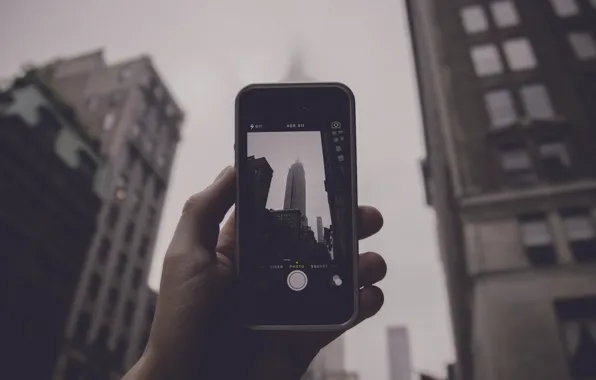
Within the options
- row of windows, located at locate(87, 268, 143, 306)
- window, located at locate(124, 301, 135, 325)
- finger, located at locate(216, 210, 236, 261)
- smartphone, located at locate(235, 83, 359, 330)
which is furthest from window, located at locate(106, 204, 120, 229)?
smartphone, located at locate(235, 83, 359, 330)

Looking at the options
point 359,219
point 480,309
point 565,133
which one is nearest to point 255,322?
point 359,219

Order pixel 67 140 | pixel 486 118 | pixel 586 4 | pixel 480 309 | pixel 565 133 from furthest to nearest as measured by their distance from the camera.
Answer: pixel 67 140 → pixel 486 118 → pixel 586 4 → pixel 565 133 → pixel 480 309

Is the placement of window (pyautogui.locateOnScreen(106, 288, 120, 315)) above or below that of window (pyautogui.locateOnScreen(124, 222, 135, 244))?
below

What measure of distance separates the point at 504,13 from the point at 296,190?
60.2 feet

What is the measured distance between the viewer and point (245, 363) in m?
2.65

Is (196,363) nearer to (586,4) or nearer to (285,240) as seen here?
(285,240)

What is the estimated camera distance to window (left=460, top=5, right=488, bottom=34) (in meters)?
18.4

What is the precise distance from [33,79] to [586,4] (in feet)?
86.4

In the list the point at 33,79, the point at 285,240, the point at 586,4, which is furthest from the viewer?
the point at 33,79

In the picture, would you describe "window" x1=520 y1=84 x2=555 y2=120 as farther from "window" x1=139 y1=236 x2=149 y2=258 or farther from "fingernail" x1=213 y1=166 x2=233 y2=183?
"window" x1=139 y1=236 x2=149 y2=258

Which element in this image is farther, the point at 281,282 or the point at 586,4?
the point at 586,4

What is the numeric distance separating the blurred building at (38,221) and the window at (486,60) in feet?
75.6

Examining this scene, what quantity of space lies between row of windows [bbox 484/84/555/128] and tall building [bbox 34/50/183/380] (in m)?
26.6

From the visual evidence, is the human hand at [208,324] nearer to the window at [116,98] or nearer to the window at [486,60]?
the window at [486,60]
